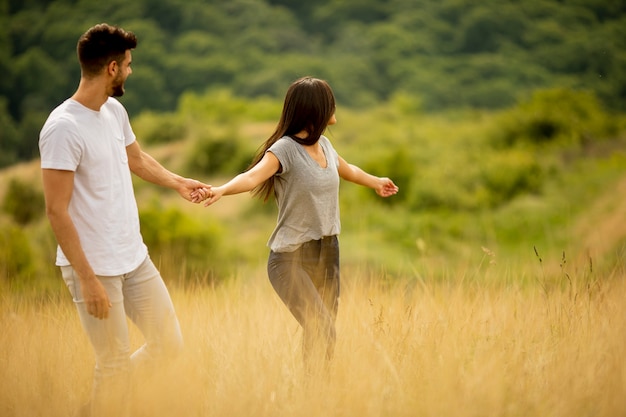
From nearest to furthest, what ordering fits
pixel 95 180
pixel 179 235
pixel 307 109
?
pixel 95 180, pixel 307 109, pixel 179 235

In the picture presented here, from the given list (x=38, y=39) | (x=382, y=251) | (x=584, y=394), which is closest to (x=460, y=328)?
(x=584, y=394)

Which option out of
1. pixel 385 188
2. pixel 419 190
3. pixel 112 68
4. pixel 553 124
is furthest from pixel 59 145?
pixel 553 124

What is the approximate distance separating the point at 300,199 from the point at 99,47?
4.34 feet

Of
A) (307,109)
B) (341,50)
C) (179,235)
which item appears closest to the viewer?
(307,109)

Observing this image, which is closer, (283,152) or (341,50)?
(283,152)

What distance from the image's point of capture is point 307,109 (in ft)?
13.0

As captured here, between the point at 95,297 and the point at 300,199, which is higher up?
the point at 300,199

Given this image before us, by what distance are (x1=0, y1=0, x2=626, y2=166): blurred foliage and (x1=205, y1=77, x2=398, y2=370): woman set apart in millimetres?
48565

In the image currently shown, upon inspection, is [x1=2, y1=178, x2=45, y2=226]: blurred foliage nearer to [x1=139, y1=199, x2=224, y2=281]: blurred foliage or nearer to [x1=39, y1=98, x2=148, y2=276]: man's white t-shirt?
[x1=139, y1=199, x2=224, y2=281]: blurred foliage

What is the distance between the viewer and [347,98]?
2451 inches

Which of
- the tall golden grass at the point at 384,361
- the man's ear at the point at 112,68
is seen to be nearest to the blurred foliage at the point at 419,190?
the tall golden grass at the point at 384,361

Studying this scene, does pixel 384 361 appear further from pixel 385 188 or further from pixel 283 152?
pixel 385 188

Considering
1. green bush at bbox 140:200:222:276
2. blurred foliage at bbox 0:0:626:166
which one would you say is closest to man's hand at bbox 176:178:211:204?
green bush at bbox 140:200:222:276

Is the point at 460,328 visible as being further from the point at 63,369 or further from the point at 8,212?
the point at 8,212
